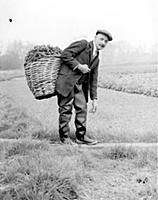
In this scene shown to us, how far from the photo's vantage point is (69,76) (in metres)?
3.01

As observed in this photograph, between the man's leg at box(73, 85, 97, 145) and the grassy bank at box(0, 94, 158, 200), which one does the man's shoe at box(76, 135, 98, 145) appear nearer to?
the man's leg at box(73, 85, 97, 145)

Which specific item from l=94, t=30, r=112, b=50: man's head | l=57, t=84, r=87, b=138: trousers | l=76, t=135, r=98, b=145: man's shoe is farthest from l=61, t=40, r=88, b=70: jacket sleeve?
l=76, t=135, r=98, b=145: man's shoe

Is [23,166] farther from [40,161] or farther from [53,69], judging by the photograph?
[53,69]

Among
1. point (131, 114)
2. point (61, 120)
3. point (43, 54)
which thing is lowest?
point (131, 114)

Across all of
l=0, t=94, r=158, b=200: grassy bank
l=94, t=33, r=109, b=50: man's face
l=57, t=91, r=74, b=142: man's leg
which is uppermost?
l=94, t=33, r=109, b=50: man's face

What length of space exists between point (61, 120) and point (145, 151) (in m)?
0.77

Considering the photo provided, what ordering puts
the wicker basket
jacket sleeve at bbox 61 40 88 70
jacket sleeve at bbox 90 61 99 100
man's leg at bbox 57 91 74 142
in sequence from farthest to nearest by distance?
jacket sleeve at bbox 90 61 99 100 < man's leg at bbox 57 91 74 142 < jacket sleeve at bbox 61 40 88 70 < the wicker basket

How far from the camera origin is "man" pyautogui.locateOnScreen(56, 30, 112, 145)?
2.98 m

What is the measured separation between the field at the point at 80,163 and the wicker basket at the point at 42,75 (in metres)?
0.41

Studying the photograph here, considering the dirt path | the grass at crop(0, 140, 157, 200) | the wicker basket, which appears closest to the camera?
the grass at crop(0, 140, 157, 200)

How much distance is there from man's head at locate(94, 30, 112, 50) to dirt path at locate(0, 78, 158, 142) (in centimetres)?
89

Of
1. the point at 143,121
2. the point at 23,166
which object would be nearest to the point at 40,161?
the point at 23,166

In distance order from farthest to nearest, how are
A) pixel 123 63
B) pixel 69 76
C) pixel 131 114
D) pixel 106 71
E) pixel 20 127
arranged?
pixel 123 63
pixel 106 71
pixel 131 114
pixel 20 127
pixel 69 76

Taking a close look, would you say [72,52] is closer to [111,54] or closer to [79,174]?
[79,174]
